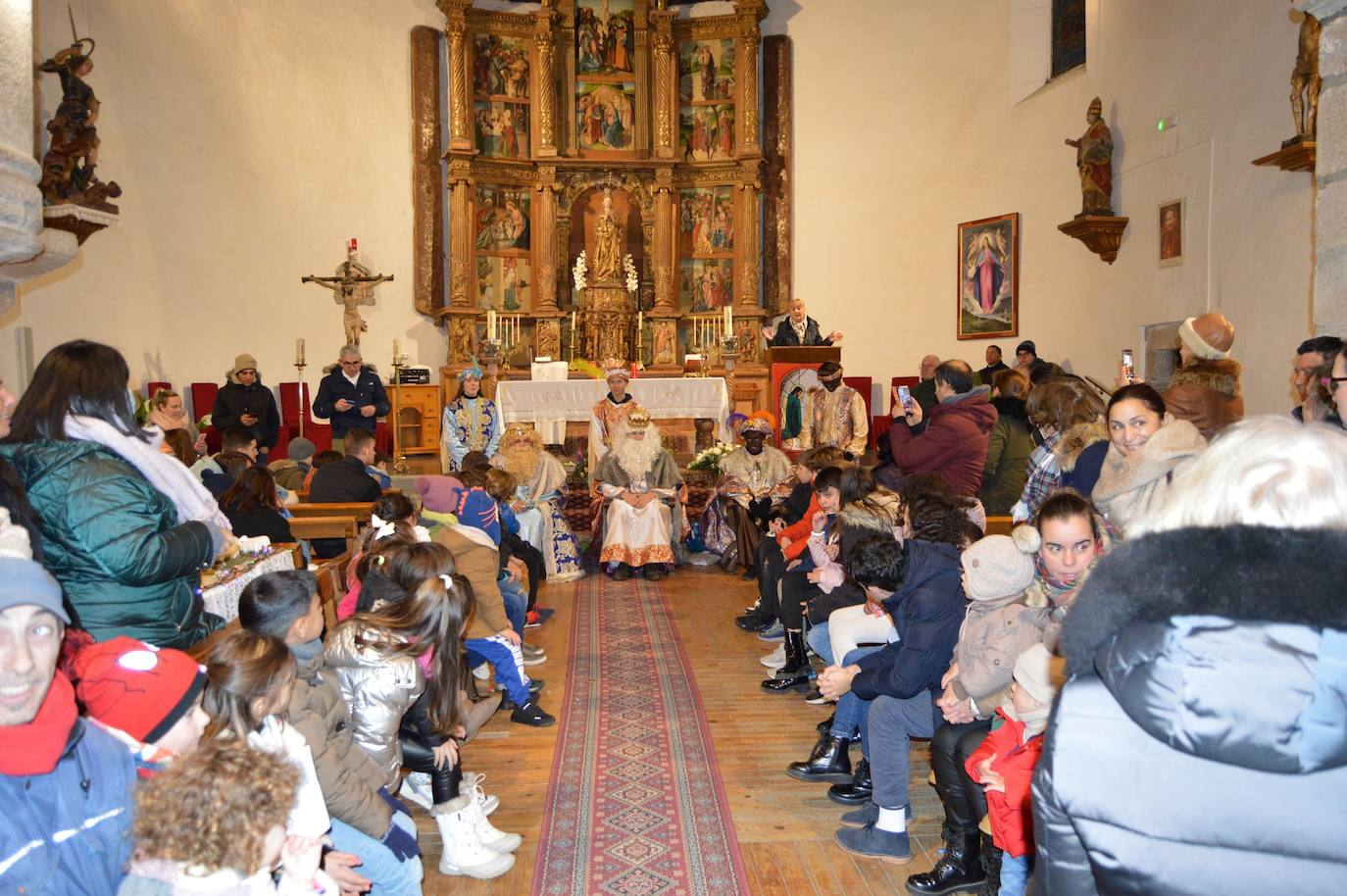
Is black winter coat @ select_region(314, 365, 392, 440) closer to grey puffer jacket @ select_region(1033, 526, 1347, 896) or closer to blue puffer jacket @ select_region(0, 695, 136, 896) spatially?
blue puffer jacket @ select_region(0, 695, 136, 896)

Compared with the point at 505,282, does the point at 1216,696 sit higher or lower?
lower

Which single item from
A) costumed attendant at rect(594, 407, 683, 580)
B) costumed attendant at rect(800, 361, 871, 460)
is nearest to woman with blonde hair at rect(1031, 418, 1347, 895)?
costumed attendant at rect(594, 407, 683, 580)

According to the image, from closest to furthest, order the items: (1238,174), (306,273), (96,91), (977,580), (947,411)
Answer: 1. (977,580)
2. (947,411)
3. (1238,174)
4. (96,91)
5. (306,273)

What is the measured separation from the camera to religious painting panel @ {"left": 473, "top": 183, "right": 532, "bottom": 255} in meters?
13.9

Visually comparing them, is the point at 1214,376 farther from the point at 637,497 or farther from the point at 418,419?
the point at 418,419

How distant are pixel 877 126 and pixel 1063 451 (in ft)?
34.3

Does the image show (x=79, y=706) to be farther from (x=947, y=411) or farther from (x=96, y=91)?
(x=96, y=91)

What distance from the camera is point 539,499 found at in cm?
811

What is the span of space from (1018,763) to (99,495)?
8.69ft

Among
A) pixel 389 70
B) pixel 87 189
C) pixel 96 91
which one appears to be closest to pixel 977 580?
pixel 87 189

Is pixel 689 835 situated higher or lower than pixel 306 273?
lower

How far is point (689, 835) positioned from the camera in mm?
3670

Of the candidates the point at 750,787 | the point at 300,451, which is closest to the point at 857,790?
the point at 750,787

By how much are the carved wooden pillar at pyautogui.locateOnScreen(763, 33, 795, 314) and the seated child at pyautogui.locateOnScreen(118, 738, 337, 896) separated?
41.7 ft
